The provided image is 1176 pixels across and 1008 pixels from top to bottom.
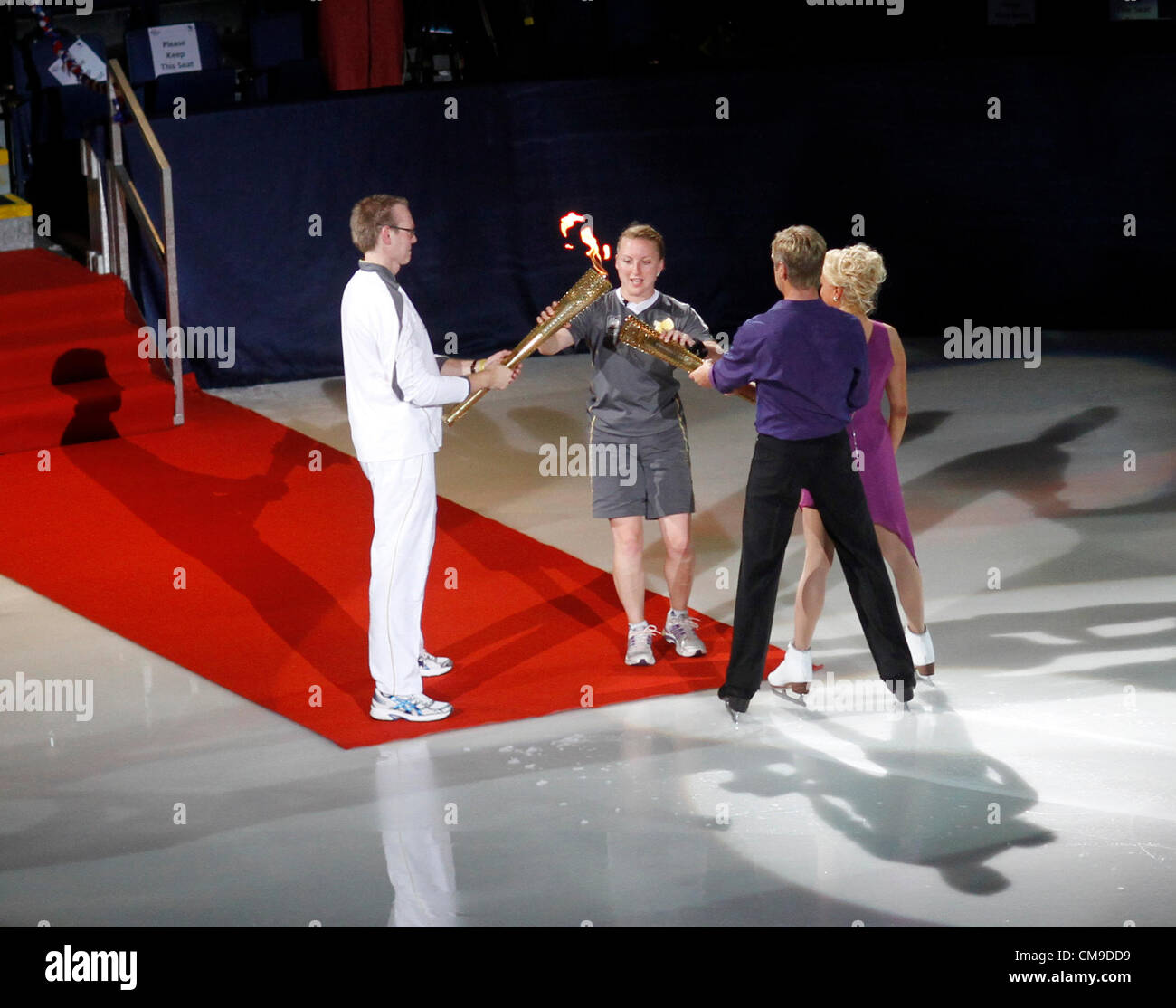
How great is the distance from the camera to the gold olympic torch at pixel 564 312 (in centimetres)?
571

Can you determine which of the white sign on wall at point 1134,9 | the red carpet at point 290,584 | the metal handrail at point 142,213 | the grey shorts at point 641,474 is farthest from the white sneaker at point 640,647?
the white sign on wall at point 1134,9

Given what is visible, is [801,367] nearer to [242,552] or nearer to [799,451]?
[799,451]

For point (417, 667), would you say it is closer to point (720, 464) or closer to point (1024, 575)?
point (1024, 575)

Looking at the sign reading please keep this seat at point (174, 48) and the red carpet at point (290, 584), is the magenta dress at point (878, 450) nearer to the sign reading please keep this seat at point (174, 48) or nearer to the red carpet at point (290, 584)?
the red carpet at point (290, 584)

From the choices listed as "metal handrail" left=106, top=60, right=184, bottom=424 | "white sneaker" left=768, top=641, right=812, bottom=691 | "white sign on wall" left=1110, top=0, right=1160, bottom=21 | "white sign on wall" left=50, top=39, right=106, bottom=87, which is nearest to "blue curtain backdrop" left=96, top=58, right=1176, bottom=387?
"metal handrail" left=106, top=60, right=184, bottom=424

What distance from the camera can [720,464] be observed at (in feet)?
29.4

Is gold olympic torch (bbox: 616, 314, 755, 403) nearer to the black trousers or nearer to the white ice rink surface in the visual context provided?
the black trousers

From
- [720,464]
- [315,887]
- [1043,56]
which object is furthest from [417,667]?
[1043,56]

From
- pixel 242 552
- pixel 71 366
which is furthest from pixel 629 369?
pixel 71 366

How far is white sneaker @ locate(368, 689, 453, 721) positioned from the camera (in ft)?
18.5

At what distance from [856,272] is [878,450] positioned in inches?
25.3

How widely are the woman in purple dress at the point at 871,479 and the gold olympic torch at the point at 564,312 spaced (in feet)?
2.63

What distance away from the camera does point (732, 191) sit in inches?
447

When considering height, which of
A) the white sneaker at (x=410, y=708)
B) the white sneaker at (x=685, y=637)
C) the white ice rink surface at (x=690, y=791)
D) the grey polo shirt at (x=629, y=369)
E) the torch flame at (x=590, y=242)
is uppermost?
the torch flame at (x=590, y=242)
